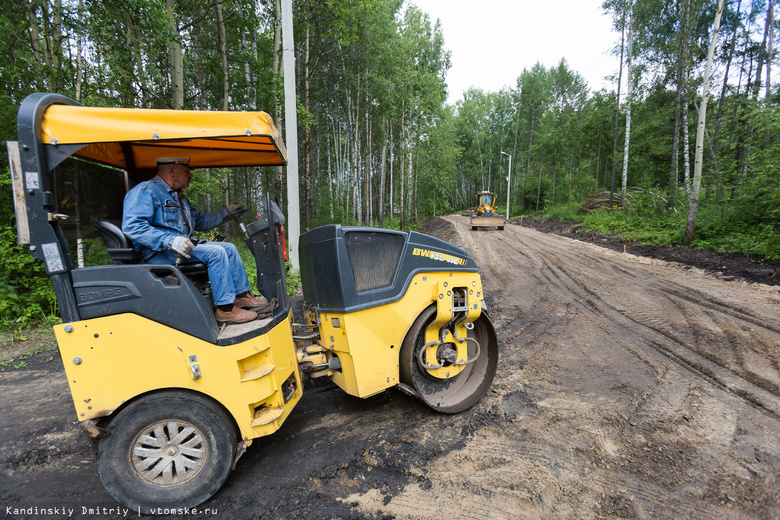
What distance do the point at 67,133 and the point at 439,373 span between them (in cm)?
304

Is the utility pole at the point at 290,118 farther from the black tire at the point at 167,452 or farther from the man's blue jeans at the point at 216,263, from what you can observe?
the black tire at the point at 167,452

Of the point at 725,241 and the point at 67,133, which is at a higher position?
the point at 67,133

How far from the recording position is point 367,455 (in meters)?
2.52

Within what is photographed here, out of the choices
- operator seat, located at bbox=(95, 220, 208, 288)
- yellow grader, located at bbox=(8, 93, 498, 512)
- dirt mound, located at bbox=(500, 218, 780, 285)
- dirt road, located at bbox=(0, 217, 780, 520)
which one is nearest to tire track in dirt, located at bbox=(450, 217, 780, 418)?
dirt road, located at bbox=(0, 217, 780, 520)

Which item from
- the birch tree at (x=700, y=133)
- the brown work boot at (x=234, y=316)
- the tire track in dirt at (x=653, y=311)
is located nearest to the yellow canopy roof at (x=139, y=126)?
the brown work boot at (x=234, y=316)

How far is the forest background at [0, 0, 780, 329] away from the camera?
572cm

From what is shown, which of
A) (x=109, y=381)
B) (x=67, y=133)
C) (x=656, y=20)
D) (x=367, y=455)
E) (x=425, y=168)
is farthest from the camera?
(x=425, y=168)

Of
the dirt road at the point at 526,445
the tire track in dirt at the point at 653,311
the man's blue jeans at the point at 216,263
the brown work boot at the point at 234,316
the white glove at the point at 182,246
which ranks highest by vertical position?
the white glove at the point at 182,246

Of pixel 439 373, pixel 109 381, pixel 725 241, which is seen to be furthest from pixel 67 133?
pixel 725 241

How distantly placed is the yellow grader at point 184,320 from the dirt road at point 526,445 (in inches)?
16.1

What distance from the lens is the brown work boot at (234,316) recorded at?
242cm

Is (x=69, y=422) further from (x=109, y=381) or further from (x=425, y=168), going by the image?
(x=425, y=168)

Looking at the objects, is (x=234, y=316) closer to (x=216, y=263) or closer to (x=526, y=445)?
(x=216, y=263)

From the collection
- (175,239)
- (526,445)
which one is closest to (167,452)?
(175,239)
